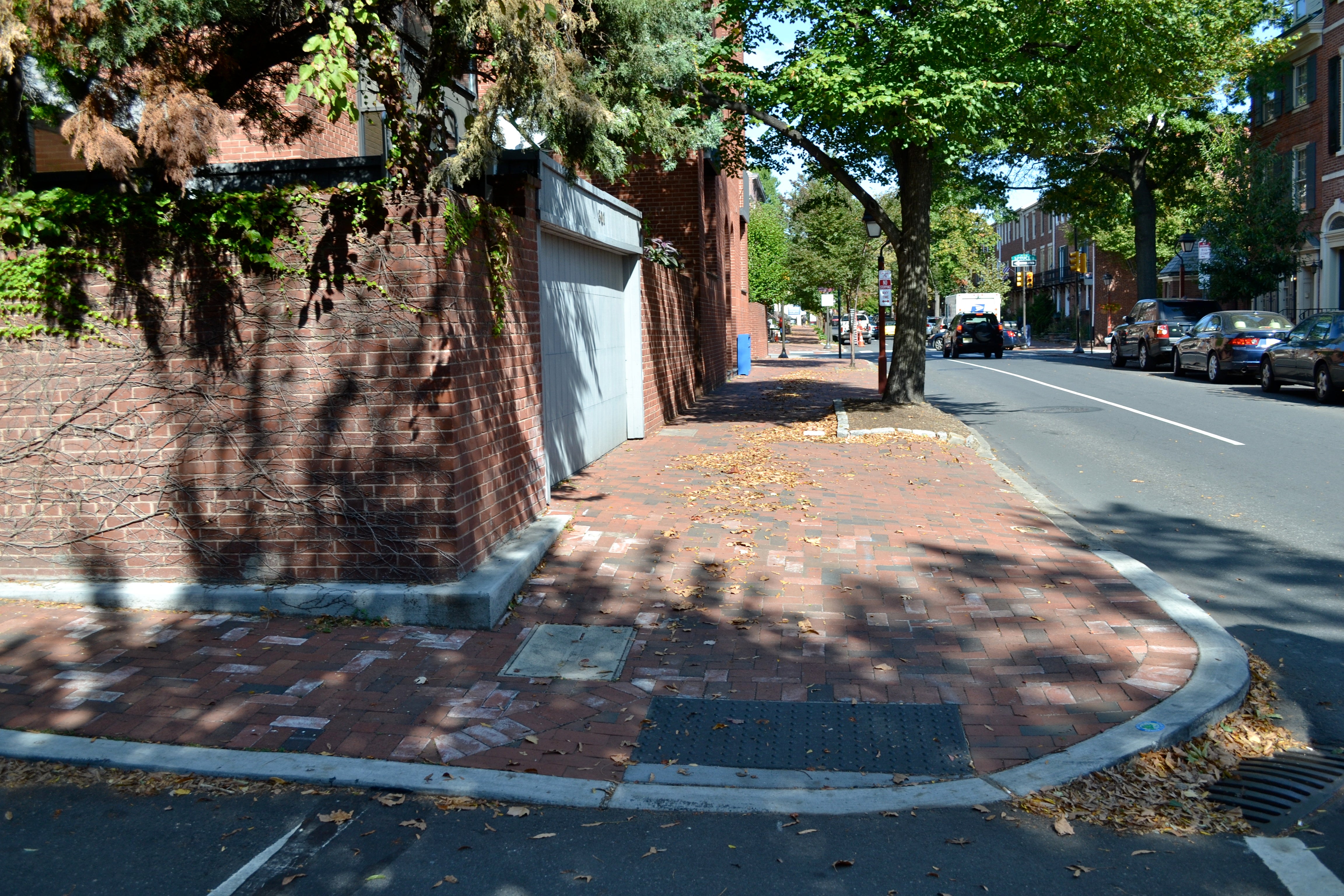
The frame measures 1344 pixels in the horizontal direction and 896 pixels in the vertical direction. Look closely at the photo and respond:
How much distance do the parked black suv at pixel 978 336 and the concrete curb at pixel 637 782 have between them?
35947 mm

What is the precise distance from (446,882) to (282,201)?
411cm

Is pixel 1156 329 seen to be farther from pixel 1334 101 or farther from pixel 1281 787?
pixel 1281 787

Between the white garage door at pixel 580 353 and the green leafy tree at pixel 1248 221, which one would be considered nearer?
the white garage door at pixel 580 353

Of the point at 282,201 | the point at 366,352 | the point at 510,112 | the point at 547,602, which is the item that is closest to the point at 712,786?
the point at 547,602

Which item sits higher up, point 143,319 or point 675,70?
point 675,70

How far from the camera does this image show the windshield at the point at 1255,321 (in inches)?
888

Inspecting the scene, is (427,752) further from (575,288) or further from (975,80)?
(975,80)

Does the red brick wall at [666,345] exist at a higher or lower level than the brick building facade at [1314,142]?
lower

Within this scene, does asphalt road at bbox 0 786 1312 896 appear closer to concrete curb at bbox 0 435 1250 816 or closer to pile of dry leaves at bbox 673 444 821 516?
concrete curb at bbox 0 435 1250 816

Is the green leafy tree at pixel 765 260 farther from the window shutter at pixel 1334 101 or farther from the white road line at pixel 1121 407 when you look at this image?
the white road line at pixel 1121 407

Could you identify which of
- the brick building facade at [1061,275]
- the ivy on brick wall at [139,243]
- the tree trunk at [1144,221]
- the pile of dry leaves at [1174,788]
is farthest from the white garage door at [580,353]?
the brick building facade at [1061,275]

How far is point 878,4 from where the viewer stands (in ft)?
43.1

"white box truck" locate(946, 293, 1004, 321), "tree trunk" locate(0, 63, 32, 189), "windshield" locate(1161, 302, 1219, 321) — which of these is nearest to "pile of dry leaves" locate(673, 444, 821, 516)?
"tree trunk" locate(0, 63, 32, 189)

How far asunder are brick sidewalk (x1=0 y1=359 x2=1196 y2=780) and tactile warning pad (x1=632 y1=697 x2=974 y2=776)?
0.09 metres
